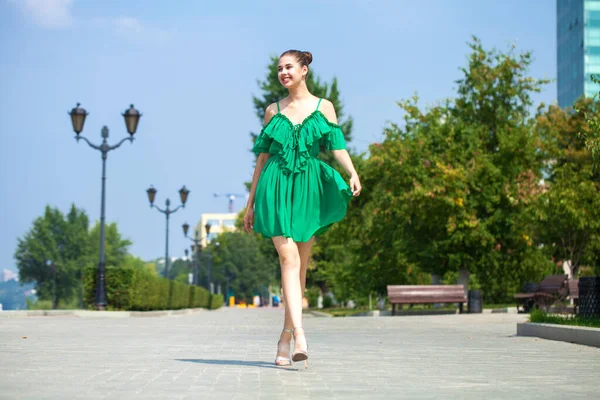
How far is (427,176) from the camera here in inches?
1323

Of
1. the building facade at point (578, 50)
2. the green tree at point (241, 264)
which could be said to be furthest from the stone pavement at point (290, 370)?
the green tree at point (241, 264)

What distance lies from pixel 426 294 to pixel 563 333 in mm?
16775

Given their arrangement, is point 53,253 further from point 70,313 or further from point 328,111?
point 328,111

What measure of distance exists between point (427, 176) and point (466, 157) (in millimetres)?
1744

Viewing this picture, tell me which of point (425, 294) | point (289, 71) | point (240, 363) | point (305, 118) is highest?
point (289, 71)

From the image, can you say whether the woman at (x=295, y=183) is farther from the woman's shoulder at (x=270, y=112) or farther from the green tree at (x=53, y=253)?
the green tree at (x=53, y=253)

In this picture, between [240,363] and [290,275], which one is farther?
[240,363]

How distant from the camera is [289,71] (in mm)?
7836

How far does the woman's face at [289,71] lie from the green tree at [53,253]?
95960mm

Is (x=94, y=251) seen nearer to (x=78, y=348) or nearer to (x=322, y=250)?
(x=322, y=250)

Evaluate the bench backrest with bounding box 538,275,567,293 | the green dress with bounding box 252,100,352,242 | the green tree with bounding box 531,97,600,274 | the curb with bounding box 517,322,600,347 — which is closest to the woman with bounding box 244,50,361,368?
the green dress with bounding box 252,100,352,242

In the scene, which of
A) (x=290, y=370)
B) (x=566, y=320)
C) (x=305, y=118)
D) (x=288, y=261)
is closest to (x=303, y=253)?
(x=288, y=261)

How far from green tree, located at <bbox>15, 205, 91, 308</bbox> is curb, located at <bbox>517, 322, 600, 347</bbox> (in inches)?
3581

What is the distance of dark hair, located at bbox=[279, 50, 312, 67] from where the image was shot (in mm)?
7895
